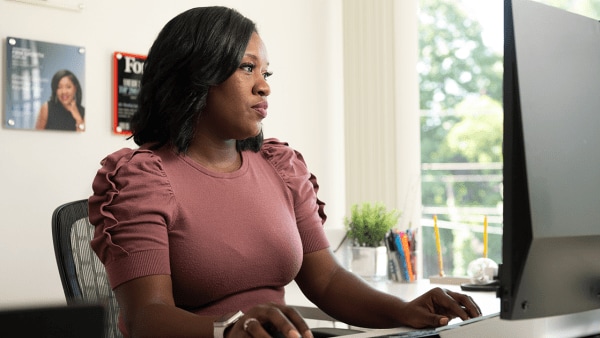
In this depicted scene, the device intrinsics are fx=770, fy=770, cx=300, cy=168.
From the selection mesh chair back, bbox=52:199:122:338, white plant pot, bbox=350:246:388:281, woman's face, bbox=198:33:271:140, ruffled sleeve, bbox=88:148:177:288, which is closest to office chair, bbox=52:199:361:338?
mesh chair back, bbox=52:199:122:338

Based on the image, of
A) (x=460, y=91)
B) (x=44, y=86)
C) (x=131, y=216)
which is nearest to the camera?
(x=131, y=216)

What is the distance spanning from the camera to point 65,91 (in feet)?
7.77

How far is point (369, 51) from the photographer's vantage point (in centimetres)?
312

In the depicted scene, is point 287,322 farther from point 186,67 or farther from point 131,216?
point 186,67

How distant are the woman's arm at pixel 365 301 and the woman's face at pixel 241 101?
327 millimetres

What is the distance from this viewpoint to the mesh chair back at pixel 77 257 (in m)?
1.63

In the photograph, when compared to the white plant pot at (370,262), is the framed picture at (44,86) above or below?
above

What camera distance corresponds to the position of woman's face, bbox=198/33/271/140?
59.1 inches

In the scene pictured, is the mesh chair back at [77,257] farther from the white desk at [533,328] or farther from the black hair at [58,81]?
the white desk at [533,328]

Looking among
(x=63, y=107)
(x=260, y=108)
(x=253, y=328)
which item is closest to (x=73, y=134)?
(x=63, y=107)

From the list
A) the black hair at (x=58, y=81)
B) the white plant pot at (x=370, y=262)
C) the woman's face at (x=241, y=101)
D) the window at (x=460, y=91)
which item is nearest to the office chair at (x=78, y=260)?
the woman's face at (x=241, y=101)

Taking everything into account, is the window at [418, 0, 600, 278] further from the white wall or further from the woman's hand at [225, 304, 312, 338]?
the woman's hand at [225, 304, 312, 338]

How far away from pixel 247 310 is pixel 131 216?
0.97 feet

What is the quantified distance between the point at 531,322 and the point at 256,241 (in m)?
0.65
